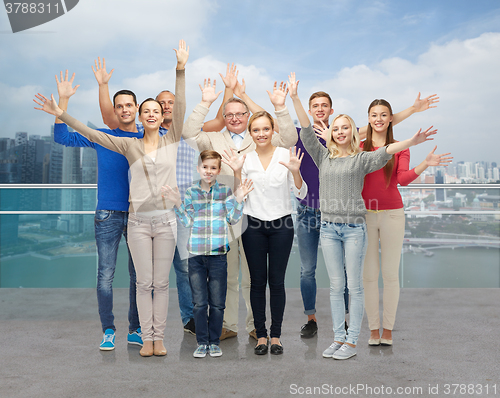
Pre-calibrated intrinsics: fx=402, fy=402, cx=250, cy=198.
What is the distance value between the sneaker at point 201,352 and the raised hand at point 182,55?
150 centimetres

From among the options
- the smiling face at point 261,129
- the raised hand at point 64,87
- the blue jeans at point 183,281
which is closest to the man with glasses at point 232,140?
the smiling face at point 261,129

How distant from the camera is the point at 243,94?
2613 millimetres

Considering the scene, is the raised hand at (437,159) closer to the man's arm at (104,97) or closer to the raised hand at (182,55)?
the raised hand at (182,55)

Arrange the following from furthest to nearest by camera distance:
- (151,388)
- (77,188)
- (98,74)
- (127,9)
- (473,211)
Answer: (127,9) → (473,211) → (77,188) → (98,74) → (151,388)

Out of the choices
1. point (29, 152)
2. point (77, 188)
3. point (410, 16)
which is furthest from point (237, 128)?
point (410, 16)

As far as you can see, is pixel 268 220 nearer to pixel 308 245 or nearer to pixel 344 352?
pixel 308 245

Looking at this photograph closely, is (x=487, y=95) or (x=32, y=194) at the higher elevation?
(x=487, y=95)

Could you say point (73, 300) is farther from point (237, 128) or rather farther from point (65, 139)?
point (237, 128)

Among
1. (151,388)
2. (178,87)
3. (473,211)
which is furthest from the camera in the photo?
(473,211)

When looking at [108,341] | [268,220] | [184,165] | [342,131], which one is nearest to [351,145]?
[342,131]

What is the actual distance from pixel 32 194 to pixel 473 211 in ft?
13.9

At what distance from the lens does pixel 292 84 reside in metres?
2.18

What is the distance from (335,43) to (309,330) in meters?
21.6

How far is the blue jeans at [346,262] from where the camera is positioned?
2.05 metres
